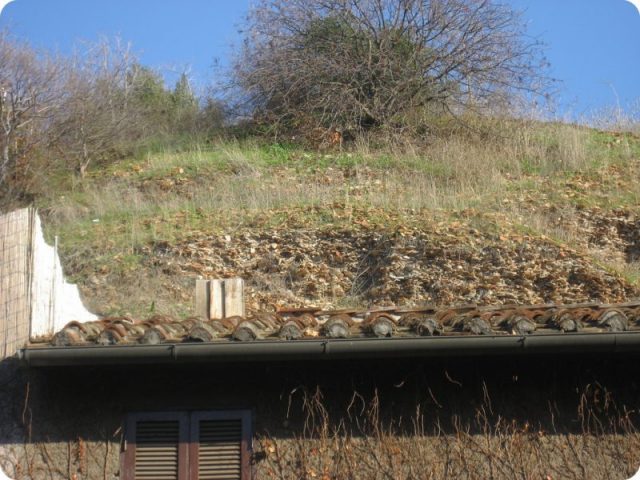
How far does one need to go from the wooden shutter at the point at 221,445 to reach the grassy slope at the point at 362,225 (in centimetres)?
565

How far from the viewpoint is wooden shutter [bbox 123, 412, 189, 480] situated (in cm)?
731

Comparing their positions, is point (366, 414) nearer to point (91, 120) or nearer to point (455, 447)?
point (455, 447)

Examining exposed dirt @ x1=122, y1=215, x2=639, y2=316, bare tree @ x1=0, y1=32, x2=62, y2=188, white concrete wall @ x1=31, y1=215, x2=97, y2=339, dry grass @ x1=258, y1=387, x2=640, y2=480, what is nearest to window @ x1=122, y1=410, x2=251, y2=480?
dry grass @ x1=258, y1=387, x2=640, y2=480

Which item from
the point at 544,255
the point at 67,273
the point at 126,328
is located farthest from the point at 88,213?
the point at 126,328

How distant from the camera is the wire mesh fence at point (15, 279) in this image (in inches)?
295

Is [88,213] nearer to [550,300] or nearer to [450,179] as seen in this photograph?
[450,179]

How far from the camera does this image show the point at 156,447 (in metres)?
7.34

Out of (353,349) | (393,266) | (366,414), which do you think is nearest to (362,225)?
(393,266)

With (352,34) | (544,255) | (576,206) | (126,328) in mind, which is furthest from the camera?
(352,34)

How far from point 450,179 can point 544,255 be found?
13.8 ft

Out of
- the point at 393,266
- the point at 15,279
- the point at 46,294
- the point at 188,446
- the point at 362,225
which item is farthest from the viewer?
the point at 362,225

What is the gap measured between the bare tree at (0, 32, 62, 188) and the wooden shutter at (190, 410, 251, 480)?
12.0 metres

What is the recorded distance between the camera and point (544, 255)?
1409 cm

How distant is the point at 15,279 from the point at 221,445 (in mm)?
2090
